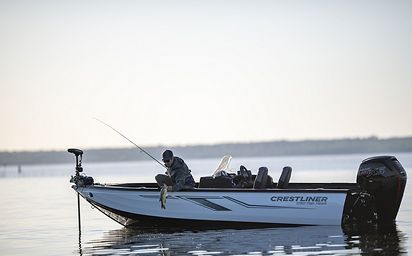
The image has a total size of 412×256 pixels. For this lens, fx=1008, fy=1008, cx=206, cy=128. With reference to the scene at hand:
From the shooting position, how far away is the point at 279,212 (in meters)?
19.9

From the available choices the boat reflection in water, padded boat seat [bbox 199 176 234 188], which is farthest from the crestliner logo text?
padded boat seat [bbox 199 176 234 188]

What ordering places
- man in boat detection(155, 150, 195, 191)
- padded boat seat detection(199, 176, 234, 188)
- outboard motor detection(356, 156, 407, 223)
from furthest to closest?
padded boat seat detection(199, 176, 234, 188) → man in boat detection(155, 150, 195, 191) → outboard motor detection(356, 156, 407, 223)

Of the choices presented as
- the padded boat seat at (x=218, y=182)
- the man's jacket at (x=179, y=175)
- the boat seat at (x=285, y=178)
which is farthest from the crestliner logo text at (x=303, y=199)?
the man's jacket at (x=179, y=175)

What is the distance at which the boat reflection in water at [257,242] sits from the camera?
1681cm

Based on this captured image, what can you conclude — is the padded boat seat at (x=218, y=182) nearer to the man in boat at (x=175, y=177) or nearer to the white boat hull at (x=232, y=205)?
the man in boat at (x=175, y=177)

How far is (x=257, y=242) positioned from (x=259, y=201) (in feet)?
6.66

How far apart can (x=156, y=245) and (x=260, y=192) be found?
2649mm

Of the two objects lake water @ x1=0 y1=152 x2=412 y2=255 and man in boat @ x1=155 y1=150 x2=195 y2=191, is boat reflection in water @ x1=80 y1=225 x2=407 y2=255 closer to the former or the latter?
lake water @ x1=0 y1=152 x2=412 y2=255

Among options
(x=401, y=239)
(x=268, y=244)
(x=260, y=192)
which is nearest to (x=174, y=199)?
(x=260, y=192)

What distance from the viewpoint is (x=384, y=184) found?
63.5ft

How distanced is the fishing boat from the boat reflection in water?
0.26 meters

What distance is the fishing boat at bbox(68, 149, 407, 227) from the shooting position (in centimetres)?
1944

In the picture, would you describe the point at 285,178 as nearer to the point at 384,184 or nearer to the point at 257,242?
the point at 384,184

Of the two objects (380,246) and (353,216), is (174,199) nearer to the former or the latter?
(353,216)
